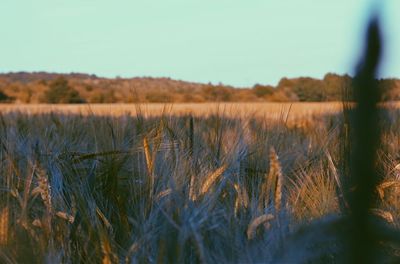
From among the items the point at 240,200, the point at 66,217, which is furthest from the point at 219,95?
the point at 66,217

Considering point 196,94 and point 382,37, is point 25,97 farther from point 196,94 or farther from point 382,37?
point 382,37

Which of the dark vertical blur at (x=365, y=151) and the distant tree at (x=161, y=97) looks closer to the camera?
the dark vertical blur at (x=365, y=151)

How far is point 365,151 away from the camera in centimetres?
27

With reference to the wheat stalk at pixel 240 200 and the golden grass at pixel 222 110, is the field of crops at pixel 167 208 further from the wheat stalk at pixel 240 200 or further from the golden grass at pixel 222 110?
the golden grass at pixel 222 110

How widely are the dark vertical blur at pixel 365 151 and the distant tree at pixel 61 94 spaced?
19335mm

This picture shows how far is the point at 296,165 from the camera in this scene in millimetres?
1676

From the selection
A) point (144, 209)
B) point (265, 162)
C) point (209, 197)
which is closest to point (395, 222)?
point (209, 197)

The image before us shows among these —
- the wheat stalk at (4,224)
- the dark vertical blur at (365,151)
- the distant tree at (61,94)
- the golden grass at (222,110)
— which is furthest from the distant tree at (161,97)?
the distant tree at (61,94)

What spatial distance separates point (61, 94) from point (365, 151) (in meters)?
20.5

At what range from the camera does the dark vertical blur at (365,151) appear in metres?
0.25

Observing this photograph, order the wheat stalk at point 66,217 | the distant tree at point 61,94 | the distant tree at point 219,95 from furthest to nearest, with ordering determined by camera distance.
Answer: the distant tree at point 61,94
the distant tree at point 219,95
the wheat stalk at point 66,217

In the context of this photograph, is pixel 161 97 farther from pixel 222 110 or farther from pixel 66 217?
pixel 66 217

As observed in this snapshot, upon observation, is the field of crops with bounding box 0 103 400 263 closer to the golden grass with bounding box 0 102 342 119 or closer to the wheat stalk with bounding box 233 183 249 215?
the wheat stalk with bounding box 233 183 249 215

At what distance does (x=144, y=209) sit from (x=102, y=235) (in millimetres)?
203
